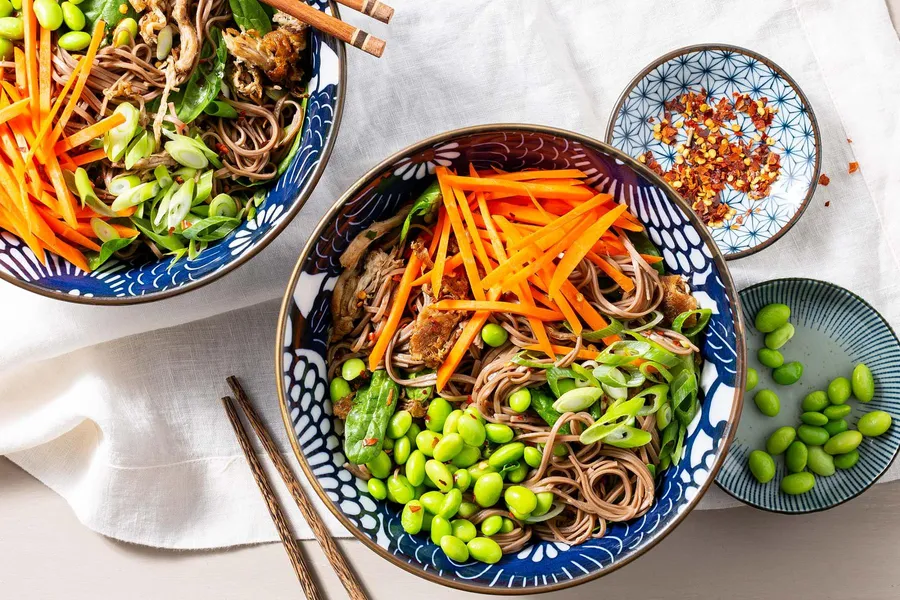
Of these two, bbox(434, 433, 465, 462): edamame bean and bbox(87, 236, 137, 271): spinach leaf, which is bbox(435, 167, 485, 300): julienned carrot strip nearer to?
bbox(434, 433, 465, 462): edamame bean

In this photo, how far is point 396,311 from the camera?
2.04 metres

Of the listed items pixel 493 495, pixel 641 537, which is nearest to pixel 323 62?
pixel 493 495

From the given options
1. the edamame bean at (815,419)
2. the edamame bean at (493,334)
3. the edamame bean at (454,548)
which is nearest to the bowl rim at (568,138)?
the edamame bean at (454,548)

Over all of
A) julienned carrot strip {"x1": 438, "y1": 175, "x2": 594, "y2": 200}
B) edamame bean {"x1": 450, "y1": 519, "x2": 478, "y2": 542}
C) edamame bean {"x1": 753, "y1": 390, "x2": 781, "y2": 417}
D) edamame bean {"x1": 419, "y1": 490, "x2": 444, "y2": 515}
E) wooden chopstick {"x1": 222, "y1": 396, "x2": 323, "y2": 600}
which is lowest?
wooden chopstick {"x1": 222, "y1": 396, "x2": 323, "y2": 600}

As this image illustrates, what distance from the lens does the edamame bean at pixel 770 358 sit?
2432 mm

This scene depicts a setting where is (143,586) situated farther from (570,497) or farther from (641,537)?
(641,537)

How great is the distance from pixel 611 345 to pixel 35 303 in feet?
6.45

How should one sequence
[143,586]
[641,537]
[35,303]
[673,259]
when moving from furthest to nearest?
[143,586] < [35,303] < [673,259] < [641,537]

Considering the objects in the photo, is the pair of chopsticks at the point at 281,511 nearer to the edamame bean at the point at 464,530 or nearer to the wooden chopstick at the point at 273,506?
the wooden chopstick at the point at 273,506

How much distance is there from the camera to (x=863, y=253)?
8.41 feet

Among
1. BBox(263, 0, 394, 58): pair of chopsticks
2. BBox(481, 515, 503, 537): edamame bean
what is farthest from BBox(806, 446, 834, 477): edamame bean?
BBox(263, 0, 394, 58): pair of chopsticks

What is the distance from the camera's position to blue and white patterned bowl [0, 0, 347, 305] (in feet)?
6.31

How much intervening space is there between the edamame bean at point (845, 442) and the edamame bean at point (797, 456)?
9 centimetres

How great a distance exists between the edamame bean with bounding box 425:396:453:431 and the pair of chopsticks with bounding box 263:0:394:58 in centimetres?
103
